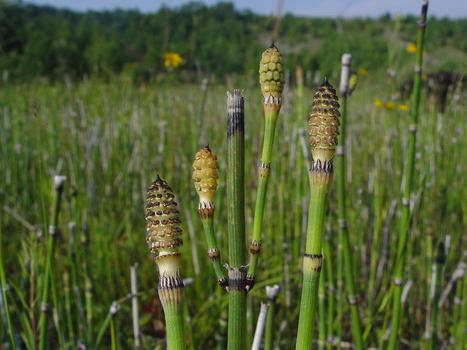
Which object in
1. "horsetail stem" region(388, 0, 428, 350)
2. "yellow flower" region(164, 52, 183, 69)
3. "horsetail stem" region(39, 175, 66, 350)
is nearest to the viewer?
"horsetail stem" region(39, 175, 66, 350)

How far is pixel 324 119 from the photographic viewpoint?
31 centimetres

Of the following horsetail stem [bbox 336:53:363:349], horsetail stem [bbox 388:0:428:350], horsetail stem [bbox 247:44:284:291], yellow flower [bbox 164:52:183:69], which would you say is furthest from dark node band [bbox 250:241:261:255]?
yellow flower [bbox 164:52:183:69]

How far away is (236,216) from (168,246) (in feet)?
0.15

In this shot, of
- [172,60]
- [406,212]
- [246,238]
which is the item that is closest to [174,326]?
[406,212]

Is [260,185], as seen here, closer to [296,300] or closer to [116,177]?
[296,300]

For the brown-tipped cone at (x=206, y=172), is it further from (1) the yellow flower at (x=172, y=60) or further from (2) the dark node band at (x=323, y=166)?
(1) the yellow flower at (x=172, y=60)

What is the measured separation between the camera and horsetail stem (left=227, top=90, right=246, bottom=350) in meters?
0.33

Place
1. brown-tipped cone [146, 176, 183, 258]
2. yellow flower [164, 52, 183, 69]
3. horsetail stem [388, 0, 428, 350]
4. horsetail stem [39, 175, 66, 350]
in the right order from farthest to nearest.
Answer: yellow flower [164, 52, 183, 69] → horsetail stem [388, 0, 428, 350] → horsetail stem [39, 175, 66, 350] → brown-tipped cone [146, 176, 183, 258]

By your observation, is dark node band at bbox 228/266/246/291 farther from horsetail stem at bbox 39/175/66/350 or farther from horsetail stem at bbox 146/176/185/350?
horsetail stem at bbox 39/175/66/350

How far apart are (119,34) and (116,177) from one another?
19.4 metres

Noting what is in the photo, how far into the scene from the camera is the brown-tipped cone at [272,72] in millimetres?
339

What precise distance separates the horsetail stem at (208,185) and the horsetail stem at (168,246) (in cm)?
2

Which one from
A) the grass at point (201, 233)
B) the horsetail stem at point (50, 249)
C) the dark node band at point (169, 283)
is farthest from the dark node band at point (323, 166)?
the grass at point (201, 233)

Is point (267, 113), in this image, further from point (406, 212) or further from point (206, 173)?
point (406, 212)
